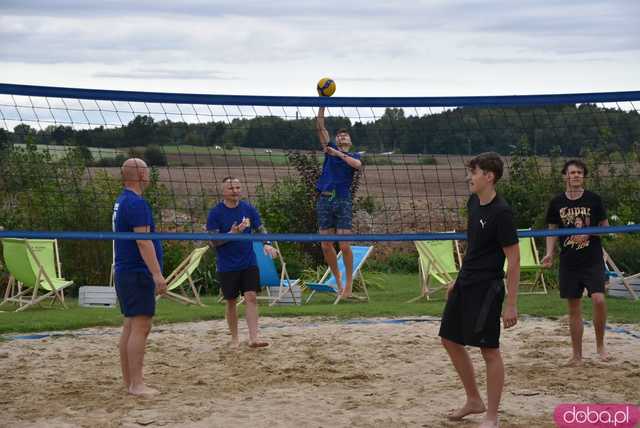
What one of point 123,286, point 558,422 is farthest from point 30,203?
point 558,422

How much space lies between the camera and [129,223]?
6.64 m

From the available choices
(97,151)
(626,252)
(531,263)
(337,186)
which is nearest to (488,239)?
(97,151)

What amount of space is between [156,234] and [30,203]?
542cm

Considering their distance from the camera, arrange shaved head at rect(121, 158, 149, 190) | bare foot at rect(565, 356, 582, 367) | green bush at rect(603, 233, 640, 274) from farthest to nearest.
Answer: green bush at rect(603, 233, 640, 274) < bare foot at rect(565, 356, 582, 367) < shaved head at rect(121, 158, 149, 190)

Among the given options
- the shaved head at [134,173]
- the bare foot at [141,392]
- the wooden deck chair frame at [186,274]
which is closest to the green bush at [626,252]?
the wooden deck chair frame at [186,274]

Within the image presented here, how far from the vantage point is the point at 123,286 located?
22.0ft

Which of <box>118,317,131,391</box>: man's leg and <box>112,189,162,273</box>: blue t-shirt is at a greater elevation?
<box>112,189,162,273</box>: blue t-shirt

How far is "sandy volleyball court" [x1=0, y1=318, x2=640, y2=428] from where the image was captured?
6.18 meters

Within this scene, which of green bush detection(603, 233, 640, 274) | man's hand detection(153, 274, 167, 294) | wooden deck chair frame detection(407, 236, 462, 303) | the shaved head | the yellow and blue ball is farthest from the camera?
green bush detection(603, 233, 640, 274)

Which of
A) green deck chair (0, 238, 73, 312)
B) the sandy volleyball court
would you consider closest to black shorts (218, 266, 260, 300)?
the sandy volleyball court

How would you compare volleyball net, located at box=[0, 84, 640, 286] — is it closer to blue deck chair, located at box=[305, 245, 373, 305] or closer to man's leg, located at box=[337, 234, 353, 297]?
man's leg, located at box=[337, 234, 353, 297]

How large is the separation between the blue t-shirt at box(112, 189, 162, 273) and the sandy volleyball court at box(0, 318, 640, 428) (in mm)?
896

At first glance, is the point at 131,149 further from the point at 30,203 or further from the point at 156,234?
the point at 30,203

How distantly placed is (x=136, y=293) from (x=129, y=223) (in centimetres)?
47
